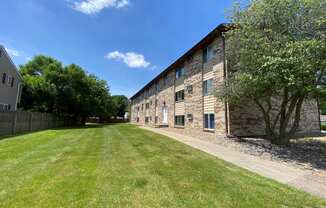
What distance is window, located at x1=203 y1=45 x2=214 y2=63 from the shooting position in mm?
15953

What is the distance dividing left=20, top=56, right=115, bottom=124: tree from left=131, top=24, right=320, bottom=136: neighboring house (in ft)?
35.6

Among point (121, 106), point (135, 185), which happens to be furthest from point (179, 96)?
point (121, 106)

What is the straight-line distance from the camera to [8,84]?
1970cm

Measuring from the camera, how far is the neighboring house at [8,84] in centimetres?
1868

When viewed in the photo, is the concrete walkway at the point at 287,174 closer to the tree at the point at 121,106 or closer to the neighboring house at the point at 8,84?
the neighboring house at the point at 8,84

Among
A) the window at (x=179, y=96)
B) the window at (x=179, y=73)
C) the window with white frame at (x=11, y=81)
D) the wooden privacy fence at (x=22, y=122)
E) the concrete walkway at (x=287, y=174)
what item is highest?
the window at (x=179, y=73)

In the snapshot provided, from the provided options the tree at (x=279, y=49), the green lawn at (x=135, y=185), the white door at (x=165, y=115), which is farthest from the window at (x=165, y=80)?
the green lawn at (x=135, y=185)

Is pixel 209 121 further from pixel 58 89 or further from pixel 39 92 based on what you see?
pixel 39 92

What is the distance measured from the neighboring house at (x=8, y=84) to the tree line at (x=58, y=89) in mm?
1787

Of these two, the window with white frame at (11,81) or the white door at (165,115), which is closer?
the window with white frame at (11,81)

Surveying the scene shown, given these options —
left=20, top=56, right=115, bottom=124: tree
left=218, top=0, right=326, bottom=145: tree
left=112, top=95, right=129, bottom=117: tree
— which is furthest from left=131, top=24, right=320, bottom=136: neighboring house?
left=112, top=95, right=129, bottom=117: tree

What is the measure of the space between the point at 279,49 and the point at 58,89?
2427cm

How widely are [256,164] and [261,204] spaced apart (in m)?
3.58

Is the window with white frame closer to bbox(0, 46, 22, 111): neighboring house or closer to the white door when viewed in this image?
bbox(0, 46, 22, 111): neighboring house
